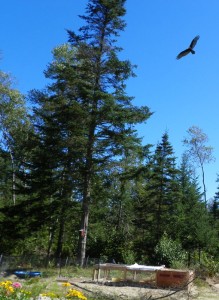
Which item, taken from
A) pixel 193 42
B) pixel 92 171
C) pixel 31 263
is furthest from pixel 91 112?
pixel 193 42

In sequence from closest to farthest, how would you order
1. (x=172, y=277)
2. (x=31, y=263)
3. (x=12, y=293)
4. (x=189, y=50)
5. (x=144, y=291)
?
(x=189, y=50), (x=12, y=293), (x=144, y=291), (x=172, y=277), (x=31, y=263)

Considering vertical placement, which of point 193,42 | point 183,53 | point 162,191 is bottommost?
point 183,53

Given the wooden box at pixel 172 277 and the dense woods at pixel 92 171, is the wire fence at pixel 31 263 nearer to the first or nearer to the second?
the dense woods at pixel 92 171

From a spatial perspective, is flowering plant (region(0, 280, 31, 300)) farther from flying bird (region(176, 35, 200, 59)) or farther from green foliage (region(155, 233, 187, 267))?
green foliage (region(155, 233, 187, 267))

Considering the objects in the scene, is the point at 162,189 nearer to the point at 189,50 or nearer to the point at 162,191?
the point at 162,191

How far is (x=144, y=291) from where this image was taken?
15.6 meters

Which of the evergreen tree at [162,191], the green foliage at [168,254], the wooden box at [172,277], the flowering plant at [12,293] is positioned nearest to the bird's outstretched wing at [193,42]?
the flowering plant at [12,293]

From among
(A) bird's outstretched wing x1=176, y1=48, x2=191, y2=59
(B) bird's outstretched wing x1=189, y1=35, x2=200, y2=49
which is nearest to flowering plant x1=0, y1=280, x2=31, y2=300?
(A) bird's outstretched wing x1=176, y1=48, x2=191, y2=59

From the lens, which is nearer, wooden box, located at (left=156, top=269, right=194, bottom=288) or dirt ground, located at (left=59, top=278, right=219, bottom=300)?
dirt ground, located at (left=59, top=278, right=219, bottom=300)

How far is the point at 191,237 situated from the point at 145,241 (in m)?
4.34

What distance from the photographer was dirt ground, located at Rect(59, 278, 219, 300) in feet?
43.4

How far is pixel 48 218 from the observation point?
26.2m

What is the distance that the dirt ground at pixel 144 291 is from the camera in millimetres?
13234

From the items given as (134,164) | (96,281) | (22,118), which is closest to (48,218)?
(134,164)
